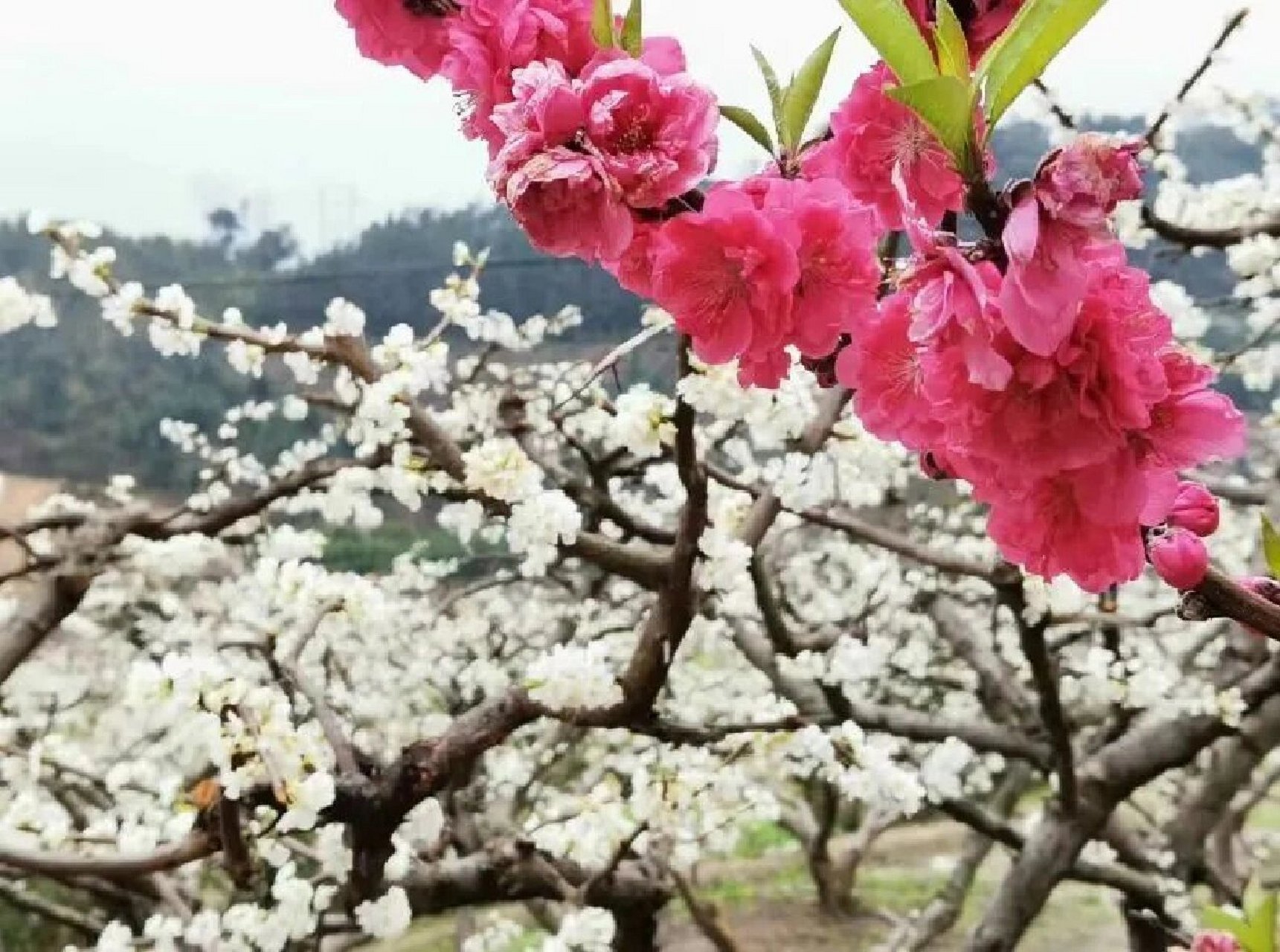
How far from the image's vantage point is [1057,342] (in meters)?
0.43

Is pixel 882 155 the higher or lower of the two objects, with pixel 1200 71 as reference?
lower

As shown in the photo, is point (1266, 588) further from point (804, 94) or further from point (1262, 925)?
point (1262, 925)

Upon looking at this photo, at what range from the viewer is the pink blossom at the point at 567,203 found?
20.4 inches

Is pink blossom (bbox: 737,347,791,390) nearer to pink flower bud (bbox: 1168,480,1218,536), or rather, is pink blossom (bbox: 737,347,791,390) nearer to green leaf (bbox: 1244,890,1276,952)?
pink flower bud (bbox: 1168,480,1218,536)

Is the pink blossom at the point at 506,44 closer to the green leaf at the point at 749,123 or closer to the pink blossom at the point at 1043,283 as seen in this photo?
the green leaf at the point at 749,123

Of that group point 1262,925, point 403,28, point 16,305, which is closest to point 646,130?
point 403,28

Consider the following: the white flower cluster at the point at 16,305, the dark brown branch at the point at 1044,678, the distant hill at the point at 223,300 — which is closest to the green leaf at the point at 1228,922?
the dark brown branch at the point at 1044,678

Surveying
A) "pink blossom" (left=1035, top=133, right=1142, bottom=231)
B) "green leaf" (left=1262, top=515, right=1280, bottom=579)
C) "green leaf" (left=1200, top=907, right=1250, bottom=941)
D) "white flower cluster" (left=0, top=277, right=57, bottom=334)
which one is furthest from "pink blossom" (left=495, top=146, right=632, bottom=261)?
"white flower cluster" (left=0, top=277, right=57, bottom=334)

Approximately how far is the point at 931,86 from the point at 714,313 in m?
0.17

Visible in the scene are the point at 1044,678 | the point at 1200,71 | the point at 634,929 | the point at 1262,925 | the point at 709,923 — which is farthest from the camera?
the point at 709,923

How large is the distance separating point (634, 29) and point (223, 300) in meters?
3.91

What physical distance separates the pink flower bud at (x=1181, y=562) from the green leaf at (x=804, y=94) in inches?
11.5

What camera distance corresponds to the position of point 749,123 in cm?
63

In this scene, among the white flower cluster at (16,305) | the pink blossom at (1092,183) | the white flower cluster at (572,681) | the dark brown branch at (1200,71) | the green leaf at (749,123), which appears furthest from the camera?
the white flower cluster at (16,305)
